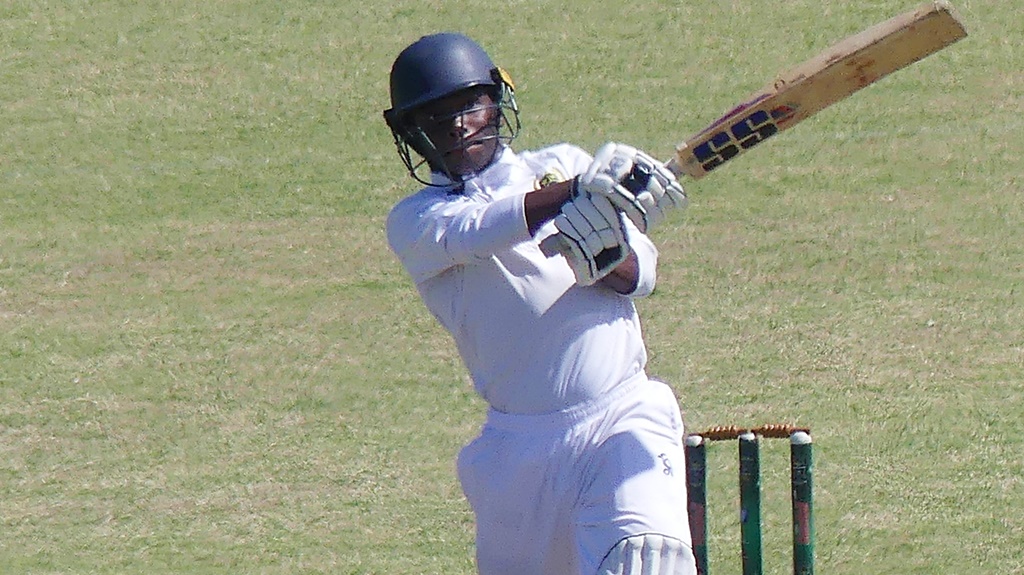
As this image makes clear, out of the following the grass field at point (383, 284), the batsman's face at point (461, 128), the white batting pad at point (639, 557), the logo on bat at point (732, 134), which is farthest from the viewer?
the grass field at point (383, 284)

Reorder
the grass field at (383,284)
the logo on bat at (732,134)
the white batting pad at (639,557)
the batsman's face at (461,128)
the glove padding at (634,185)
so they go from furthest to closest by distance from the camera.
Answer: the grass field at (383,284) → the batsman's face at (461,128) → the logo on bat at (732,134) → the white batting pad at (639,557) → the glove padding at (634,185)

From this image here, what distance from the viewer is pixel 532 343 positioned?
3574 mm

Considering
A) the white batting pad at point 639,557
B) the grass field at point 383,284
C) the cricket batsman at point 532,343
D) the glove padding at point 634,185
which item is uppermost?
the glove padding at point 634,185

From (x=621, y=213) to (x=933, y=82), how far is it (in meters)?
5.28

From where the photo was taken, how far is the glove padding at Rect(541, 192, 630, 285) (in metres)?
3.30

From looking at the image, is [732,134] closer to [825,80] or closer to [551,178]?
[825,80]

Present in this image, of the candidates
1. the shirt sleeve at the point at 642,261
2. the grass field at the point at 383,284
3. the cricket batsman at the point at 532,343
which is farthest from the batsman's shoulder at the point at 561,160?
the grass field at the point at 383,284

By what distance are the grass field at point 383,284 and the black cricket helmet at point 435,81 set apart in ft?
6.68

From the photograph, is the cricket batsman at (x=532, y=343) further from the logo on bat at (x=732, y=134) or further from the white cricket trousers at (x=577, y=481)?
the logo on bat at (x=732, y=134)

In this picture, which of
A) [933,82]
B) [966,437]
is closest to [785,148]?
[933,82]

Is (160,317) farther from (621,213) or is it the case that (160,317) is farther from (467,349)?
(621,213)

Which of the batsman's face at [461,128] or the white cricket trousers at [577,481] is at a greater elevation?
the batsman's face at [461,128]

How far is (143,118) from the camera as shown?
8.29 metres

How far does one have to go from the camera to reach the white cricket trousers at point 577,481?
3.46 m
